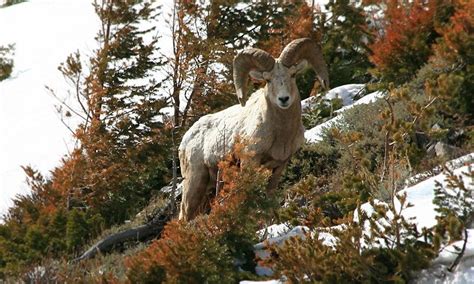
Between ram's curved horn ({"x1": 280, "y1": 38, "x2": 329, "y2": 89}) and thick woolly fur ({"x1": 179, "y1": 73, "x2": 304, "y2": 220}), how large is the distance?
0.29m

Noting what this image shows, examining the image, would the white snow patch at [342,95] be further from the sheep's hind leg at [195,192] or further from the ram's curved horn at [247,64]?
the ram's curved horn at [247,64]

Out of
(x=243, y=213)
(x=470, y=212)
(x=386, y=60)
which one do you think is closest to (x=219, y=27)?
(x=386, y=60)

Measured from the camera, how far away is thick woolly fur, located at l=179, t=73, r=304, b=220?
1014cm

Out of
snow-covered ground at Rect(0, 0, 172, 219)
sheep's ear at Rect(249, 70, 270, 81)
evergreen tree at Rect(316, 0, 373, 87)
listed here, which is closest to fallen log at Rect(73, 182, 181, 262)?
sheep's ear at Rect(249, 70, 270, 81)

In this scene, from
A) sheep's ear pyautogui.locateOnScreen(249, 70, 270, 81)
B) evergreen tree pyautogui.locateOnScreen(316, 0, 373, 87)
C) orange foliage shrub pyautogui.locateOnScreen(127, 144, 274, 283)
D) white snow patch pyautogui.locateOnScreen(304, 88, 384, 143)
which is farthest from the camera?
evergreen tree pyautogui.locateOnScreen(316, 0, 373, 87)

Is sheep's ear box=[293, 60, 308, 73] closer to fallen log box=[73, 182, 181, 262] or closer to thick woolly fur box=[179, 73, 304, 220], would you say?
thick woolly fur box=[179, 73, 304, 220]

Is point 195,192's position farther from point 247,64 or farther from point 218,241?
point 218,241

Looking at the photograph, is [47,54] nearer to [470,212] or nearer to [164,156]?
[164,156]

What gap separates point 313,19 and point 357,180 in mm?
12621

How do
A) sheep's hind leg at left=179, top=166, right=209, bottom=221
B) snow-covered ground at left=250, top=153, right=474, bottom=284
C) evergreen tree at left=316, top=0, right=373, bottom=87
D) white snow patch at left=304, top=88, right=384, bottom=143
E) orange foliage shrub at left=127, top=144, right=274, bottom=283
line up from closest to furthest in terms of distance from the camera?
snow-covered ground at left=250, top=153, right=474, bottom=284 → orange foliage shrub at left=127, top=144, right=274, bottom=283 → sheep's hind leg at left=179, top=166, right=209, bottom=221 → white snow patch at left=304, top=88, right=384, bottom=143 → evergreen tree at left=316, top=0, right=373, bottom=87

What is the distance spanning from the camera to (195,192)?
1102cm

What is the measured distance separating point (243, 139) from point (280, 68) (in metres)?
1.00

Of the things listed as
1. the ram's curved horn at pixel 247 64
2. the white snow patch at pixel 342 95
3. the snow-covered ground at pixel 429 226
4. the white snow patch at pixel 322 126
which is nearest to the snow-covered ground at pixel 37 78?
the white snow patch at pixel 342 95

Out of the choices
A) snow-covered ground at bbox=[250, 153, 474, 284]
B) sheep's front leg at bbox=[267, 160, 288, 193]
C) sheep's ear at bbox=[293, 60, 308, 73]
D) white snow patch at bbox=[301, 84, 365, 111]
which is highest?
sheep's ear at bbox=[293, 60, 308, 73]
